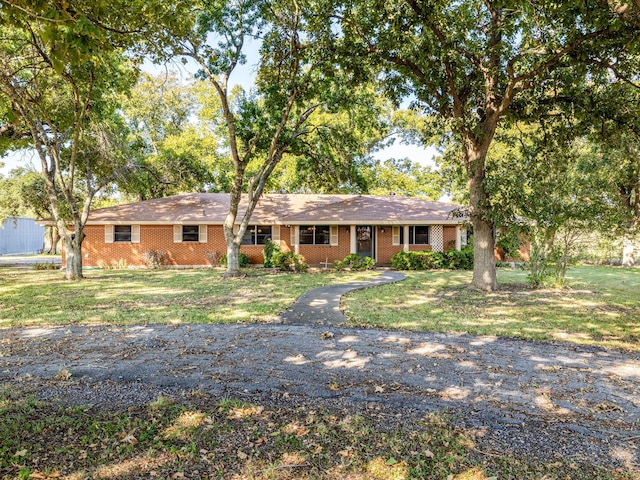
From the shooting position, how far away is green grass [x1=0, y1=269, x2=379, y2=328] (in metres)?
7.95

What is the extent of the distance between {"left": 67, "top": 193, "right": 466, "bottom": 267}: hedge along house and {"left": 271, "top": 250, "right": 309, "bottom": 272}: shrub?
2.40 metres

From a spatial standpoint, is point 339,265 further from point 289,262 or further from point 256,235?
point 256,235

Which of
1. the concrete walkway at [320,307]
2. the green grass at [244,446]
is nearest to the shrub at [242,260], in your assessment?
the concrete walkway at [320,307]

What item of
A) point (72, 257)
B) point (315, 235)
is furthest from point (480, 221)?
point (72, 257)

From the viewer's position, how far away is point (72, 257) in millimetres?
15266

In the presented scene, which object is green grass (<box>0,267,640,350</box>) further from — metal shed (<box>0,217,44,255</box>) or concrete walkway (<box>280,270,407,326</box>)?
metal shed (<box>0,217,44,255</box>)

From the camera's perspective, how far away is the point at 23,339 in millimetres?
6223

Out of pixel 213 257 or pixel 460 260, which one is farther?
pixel 213 257

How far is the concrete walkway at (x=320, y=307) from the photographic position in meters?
7.71

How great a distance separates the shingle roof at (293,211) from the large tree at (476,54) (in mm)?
8374

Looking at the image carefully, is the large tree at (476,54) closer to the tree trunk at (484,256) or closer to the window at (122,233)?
the tree trunk at (484,256)

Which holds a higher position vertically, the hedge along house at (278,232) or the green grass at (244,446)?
the hedge along house at (278,232)

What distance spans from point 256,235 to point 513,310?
15.1 m

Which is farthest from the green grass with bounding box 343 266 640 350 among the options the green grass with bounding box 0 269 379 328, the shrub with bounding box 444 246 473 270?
the shrub with bounding box 444 246 473 270
